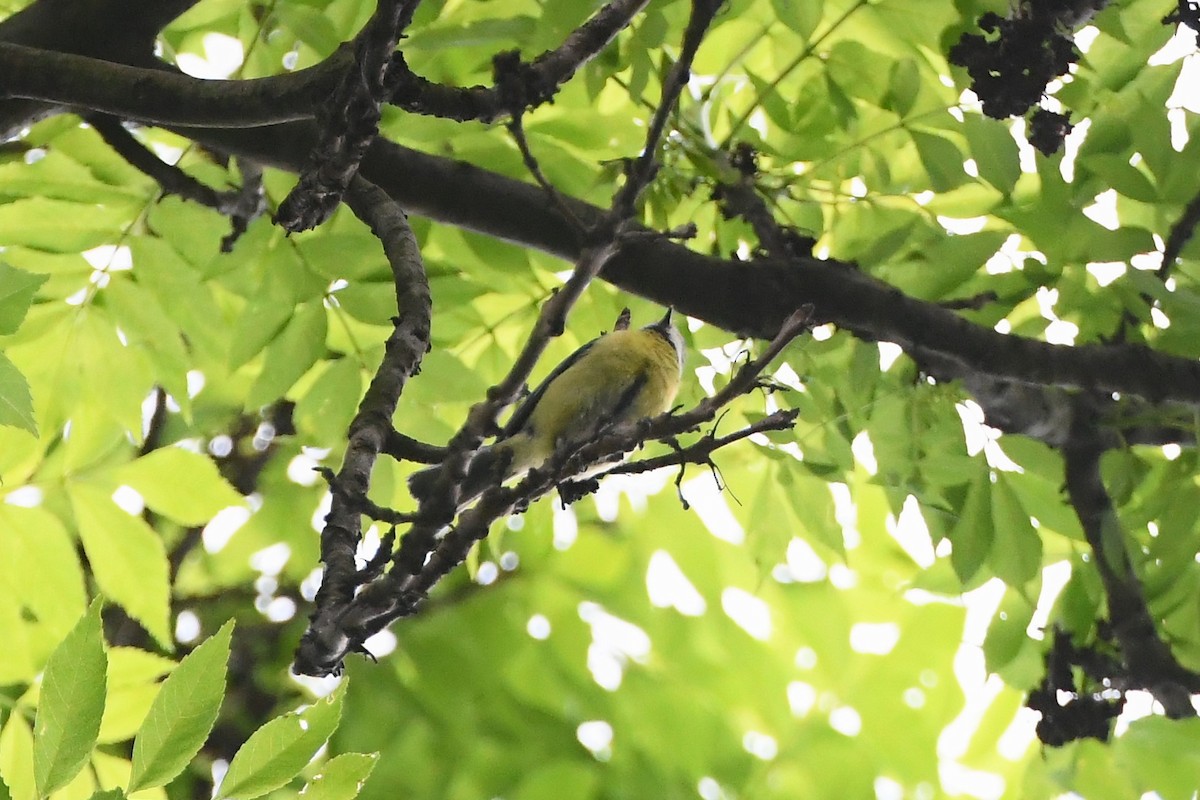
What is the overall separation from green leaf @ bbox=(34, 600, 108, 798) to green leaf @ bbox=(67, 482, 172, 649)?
42.2 inches

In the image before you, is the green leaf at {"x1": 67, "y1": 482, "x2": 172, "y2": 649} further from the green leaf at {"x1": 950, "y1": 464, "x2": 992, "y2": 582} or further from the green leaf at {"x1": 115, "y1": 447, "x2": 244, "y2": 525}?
the green leaf at {"x1": 950, "y1": 464, "x2": 992, "y2": 582}

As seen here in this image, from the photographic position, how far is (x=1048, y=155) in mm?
2340

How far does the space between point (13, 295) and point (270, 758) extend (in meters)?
0.80

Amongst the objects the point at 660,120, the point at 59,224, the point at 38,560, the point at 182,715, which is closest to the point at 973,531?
the point at 660,120

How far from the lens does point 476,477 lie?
190 centimetres

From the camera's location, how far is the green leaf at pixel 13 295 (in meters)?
1.54

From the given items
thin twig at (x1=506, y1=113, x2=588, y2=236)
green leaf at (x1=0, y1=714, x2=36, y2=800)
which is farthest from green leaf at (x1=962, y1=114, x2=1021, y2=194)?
green leaf at (x1=0, y1=714, x2=36, y2=800)

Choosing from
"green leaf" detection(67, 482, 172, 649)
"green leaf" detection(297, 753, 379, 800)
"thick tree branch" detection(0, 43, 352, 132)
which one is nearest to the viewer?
"green leaf" detection(297, 753, 379, 800)

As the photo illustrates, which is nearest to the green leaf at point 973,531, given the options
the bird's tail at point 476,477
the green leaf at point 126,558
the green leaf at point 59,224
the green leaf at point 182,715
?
the bird's tail at point 476,477

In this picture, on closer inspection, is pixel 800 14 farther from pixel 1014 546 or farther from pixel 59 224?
pixel 59 224

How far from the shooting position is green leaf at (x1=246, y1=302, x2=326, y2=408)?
2.40 meters

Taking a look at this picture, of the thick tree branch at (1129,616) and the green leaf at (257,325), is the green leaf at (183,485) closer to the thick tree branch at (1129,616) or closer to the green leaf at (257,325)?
the green leaf at (257,325)

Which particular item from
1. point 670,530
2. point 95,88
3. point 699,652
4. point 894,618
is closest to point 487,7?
point 95,88

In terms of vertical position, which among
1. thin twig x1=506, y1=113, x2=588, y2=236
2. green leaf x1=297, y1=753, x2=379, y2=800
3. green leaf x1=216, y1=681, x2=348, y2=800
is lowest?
green leaf x1=297, y1=753, x2=379, y2=800
